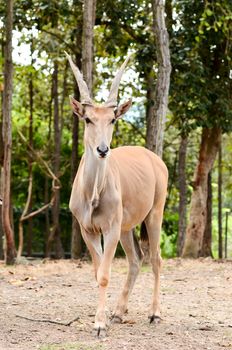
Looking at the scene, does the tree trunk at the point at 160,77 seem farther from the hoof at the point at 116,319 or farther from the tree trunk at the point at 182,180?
the hoof at the point at 116,319

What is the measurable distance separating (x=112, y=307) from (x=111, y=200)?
1691 millimetres

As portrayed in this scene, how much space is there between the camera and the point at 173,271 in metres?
11.6

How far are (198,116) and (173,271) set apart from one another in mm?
3409

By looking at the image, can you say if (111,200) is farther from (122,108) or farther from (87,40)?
(87,40)

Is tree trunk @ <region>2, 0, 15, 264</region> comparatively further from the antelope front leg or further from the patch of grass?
the patch of grass

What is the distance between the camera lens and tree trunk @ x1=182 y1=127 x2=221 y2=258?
49.9ft

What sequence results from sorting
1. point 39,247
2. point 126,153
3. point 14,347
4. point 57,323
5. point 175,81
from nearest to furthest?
point 14,347 < point 57,323 < point 126,153 < point 175,81 < point 39,247

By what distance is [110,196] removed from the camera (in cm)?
661

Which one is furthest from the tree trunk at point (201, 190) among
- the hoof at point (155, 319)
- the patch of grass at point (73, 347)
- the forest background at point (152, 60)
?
the patch of grass at point (73, 347)

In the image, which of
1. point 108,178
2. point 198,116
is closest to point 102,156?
point 108,178

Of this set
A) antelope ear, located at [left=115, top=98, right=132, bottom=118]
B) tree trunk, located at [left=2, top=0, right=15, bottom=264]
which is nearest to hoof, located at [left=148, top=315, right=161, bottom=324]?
antelope ear, located at [left=115, top=98, right=132, bottom=118]

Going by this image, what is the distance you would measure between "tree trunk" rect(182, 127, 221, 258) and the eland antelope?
768 cm

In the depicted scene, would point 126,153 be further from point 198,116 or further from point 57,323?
point 198,116

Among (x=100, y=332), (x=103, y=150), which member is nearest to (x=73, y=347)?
→ (x=100, y=332)
